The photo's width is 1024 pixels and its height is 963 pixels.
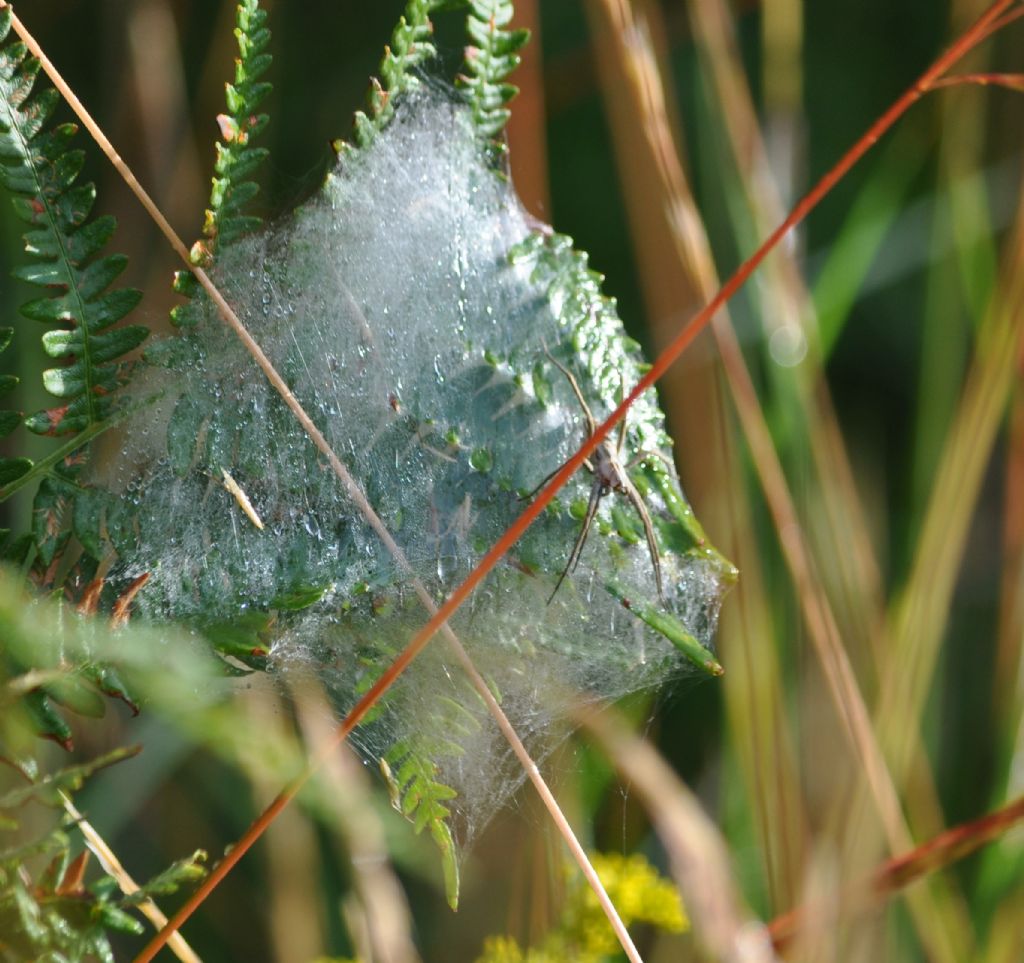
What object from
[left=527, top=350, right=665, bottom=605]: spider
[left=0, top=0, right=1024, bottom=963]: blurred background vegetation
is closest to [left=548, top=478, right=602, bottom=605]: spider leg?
[left=527, top=350, right=665, bottom=605]: spider

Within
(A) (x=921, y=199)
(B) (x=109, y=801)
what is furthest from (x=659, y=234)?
(B) (x=109, y=801)

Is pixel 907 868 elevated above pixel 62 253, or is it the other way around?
pixel 62 253

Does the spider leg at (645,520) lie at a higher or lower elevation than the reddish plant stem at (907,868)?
higher

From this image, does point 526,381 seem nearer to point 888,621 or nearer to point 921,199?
point 888,621

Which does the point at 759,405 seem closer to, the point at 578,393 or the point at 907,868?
the point at 907,868

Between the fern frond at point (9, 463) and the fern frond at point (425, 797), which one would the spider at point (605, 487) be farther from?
the fern frond at point (9, 463)

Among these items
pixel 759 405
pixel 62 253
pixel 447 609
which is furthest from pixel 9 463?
pixel 759 405

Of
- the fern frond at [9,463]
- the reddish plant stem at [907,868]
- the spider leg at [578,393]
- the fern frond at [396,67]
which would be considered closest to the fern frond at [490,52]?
the fern frond at [396,67]
